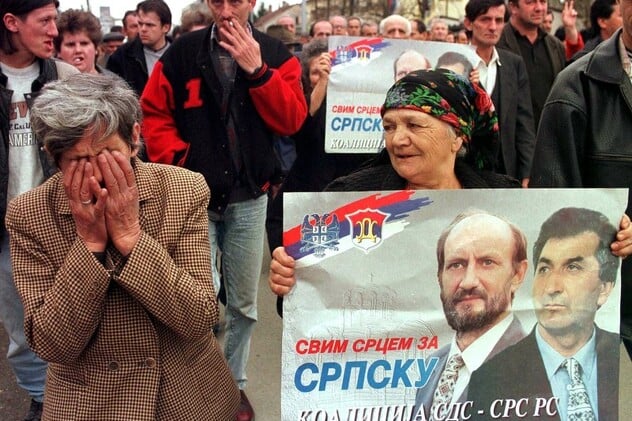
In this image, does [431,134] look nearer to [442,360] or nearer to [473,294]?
[473,294]

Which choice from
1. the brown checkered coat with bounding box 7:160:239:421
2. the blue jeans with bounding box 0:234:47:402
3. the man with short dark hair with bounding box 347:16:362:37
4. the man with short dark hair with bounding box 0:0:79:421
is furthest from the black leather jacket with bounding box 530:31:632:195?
the man with short dark hair with bounding box 347:16:362:37

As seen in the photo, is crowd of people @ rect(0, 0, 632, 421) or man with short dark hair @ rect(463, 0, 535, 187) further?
man with short dark hair @ rect(463, 0, 535, 187)

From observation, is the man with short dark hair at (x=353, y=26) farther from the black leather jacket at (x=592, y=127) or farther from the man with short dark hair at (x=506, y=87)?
the black leather jacket at (x=592, y=127)

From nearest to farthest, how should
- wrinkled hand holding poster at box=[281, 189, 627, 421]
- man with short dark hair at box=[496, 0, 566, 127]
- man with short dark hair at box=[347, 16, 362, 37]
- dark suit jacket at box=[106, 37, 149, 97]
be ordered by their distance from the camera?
wrinkled hand holding poster at box=[281, 189, 627, 421], man with short dark hair at box=[496, 0, 566, 127], dark suit jacket at box=[106, 37, 149, 97], man with short dark hair at box=[347, 16, 362, 37]

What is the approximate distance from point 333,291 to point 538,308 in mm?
571

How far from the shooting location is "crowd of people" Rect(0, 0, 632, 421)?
1934mm

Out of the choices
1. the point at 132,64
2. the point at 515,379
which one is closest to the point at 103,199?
the point at 515,379

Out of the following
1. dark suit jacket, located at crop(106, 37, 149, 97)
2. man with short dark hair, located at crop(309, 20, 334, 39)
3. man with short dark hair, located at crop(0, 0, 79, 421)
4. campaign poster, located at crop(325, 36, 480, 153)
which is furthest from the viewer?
man with short dark hair, located at crop(309, 20, 334, 39)

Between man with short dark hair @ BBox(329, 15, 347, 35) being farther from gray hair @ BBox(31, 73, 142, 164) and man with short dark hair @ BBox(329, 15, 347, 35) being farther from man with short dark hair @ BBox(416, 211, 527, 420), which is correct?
man with short dark hair @ BBox(416, 211, 527, 420)

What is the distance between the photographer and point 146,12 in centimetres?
595

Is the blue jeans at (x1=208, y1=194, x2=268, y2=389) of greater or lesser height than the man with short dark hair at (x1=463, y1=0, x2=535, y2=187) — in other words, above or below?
below

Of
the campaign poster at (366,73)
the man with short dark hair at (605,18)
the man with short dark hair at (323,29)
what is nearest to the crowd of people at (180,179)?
the campaign poster at (366,73)

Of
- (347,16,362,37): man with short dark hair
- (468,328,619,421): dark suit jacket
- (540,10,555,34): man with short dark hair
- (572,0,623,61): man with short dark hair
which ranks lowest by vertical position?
(468,328,619,421): dark suit jacket

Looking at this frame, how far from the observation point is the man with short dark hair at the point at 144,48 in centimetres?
579
